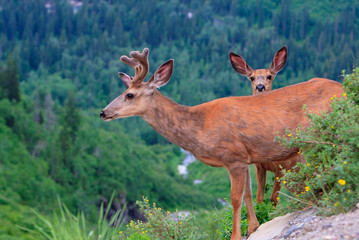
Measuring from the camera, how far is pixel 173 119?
1149cm

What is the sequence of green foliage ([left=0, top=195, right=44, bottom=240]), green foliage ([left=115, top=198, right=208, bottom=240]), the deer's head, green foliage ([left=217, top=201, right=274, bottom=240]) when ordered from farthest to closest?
1. green foliage ([left=0, top=195, right=44, bottom=240])
2. green foliage ([left=217, top=201, right=274, bottom=240])
3. green foliage ([left=115, top=198, right=208, bottom=240])
4. the deer's head

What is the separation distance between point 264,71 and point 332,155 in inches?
214

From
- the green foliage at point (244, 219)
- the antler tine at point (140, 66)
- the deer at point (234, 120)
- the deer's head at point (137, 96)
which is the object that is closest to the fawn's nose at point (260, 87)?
the green foliage at point (244, 219)

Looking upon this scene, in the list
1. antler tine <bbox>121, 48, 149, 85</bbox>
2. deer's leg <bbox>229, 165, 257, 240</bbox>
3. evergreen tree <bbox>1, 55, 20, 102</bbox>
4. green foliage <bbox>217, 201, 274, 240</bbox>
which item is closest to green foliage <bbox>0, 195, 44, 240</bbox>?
evergreen tree <bbox>1, 55, 20, 102</bbox>

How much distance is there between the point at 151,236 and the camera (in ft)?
38.3

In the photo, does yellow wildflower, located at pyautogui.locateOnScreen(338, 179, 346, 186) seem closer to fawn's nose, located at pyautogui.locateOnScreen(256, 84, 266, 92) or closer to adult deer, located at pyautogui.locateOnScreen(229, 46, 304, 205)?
adult deer, located at pyautogui.locateOnScreen(229, 46, 304, 205)

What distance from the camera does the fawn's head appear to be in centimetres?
1448

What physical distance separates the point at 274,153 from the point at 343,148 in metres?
1.78

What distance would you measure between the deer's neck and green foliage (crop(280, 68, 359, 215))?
1.75 metres

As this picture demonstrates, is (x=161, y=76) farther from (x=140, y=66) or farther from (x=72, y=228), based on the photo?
(x=72, y=228)

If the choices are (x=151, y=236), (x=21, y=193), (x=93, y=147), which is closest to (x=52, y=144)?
(x=93, y=147)

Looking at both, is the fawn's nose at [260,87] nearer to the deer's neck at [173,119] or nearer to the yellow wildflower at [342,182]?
the deer's neck at [173,119]

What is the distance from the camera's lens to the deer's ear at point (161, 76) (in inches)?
456

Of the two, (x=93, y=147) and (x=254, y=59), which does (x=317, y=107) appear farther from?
→ (x=254, y=59)
